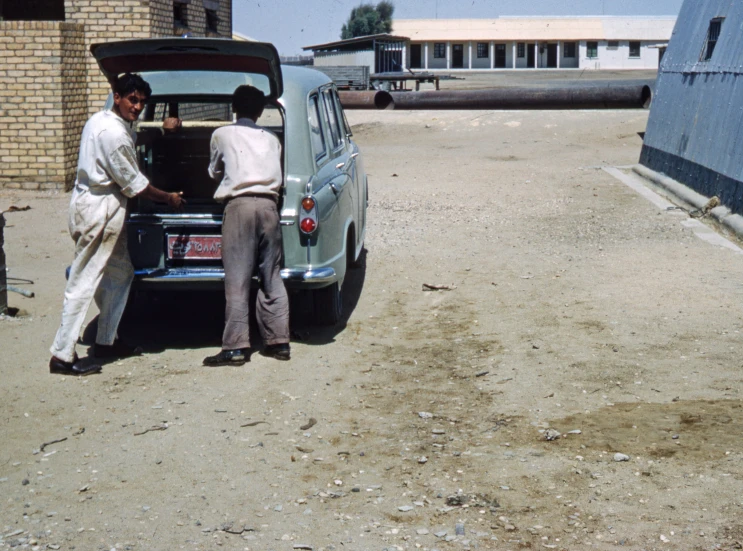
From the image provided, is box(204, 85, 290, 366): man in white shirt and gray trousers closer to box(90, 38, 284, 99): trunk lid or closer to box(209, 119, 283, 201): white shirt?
box(209, 119, 283, 201): white shirt

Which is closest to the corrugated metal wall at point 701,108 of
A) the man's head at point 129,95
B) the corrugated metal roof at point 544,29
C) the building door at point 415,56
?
the man's head at point 129,95

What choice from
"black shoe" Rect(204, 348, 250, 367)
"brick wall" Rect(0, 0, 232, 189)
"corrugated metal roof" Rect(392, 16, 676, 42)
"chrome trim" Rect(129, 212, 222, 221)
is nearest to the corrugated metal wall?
"chrome trim" Rect(129, 212, 222, 221)

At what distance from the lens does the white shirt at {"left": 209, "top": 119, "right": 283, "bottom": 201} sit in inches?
246

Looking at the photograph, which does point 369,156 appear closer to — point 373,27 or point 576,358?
point 576,358

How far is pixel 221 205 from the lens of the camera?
22.4 feet

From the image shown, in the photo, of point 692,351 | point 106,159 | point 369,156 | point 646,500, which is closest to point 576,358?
point 692,351

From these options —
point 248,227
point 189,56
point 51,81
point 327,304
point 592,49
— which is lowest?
point 327,304

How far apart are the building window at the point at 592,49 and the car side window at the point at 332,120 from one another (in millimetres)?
72169

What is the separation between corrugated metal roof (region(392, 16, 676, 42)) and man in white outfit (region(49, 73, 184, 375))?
71845 mm

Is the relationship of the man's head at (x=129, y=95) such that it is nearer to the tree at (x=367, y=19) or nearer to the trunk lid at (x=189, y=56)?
the trunk lid at (x=189, y=56)

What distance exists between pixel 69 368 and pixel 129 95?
1.79 m

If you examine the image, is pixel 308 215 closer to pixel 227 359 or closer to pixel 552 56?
pixel 227 359

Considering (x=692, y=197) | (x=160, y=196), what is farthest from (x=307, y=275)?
(x=692, y=197)

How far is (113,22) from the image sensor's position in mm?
14195
